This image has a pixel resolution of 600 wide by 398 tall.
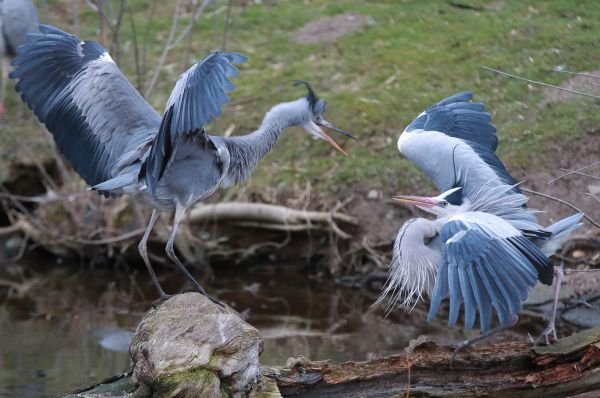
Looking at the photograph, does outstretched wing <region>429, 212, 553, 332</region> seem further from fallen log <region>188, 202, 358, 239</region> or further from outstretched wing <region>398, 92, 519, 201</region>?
fallen log <region>188, 202, 358, 239</region>

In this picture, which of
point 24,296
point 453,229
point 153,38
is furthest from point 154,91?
point 453,229

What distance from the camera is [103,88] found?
563cm

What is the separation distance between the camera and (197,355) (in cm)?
434

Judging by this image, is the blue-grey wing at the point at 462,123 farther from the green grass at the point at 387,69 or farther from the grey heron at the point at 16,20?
the grey heron at the point at 16,20

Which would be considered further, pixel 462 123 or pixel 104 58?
pixel 462 123

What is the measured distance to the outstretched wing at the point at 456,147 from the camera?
5.71 meters

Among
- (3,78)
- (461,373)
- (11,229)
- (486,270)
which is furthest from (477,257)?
(3,78)

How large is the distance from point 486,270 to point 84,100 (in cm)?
250

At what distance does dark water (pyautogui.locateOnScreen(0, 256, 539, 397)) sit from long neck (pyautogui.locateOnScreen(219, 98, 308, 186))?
46.4 inches

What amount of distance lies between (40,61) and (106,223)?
135 inches

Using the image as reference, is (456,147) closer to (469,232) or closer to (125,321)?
(469,232)

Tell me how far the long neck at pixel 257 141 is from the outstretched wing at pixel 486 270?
1.53 meters

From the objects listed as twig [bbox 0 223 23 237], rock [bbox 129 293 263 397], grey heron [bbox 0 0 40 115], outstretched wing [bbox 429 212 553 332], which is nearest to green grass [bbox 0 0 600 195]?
grey heron [bbox 0 0 40 115]

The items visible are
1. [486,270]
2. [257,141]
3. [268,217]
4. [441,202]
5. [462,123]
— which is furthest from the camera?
[268,217]
